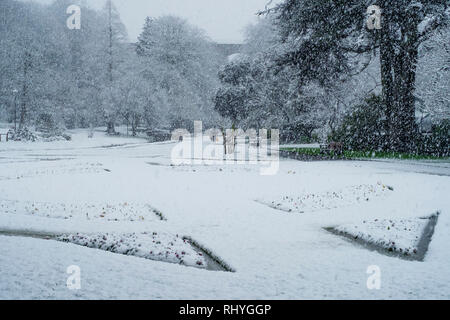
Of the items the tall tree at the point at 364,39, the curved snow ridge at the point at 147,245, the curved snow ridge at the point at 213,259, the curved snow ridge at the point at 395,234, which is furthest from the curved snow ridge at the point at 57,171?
the tall tree at the point at 364,39

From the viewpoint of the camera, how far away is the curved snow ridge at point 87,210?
827cm

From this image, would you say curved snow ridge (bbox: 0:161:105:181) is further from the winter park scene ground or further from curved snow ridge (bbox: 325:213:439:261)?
curved snow ridge (bbox: 325:213:439:261)

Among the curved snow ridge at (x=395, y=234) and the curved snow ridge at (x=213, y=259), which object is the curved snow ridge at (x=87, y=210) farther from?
the curved snow ridge at (x=395, y=234)

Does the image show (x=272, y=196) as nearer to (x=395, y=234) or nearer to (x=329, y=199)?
(x=329, y=199)

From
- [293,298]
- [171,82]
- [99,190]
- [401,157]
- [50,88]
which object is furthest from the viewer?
[171,82]

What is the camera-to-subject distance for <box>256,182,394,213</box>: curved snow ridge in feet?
30.6

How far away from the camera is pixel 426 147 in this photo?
24281mm

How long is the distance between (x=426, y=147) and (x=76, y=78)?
38.1 meters

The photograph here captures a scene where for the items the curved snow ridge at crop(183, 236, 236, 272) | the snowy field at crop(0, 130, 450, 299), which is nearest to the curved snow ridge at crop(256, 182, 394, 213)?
the snowy field at crop(0, 130, 450, 299)

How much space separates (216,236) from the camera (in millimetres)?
6938

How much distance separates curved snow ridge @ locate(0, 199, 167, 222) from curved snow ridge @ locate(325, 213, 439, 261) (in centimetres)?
357

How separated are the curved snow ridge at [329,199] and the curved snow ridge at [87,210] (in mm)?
2825
